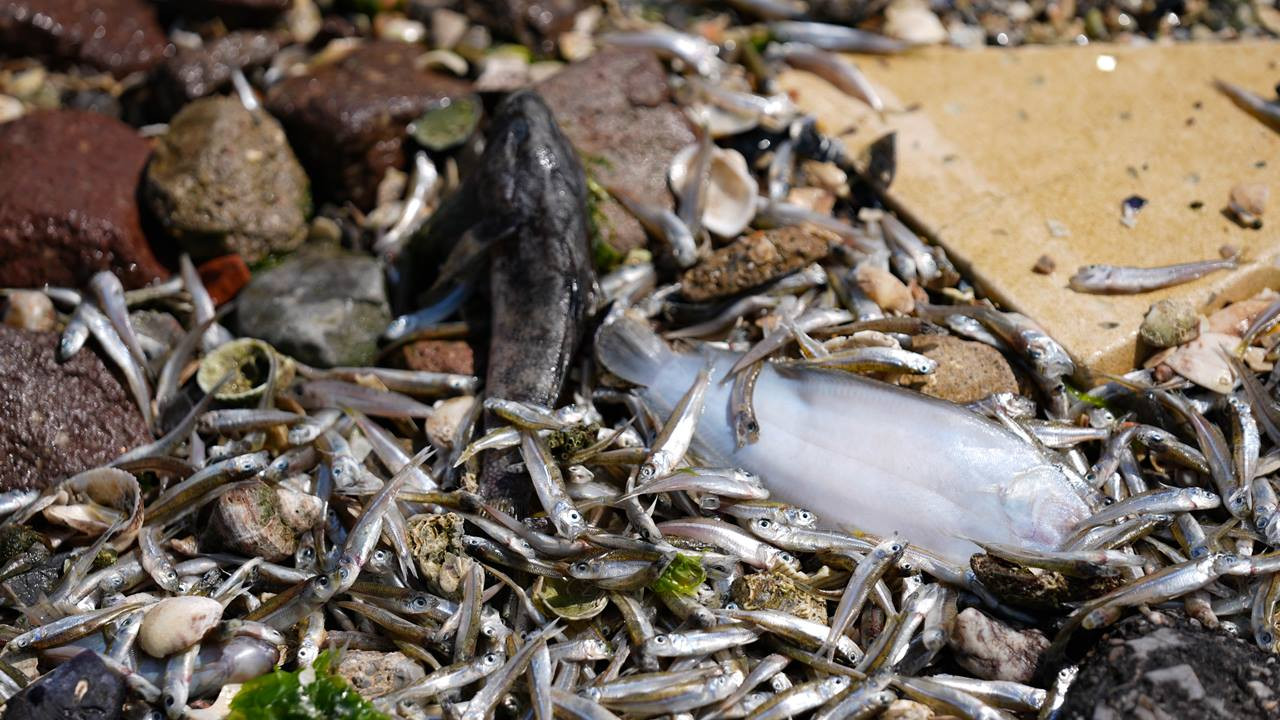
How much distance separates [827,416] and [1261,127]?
158 inches

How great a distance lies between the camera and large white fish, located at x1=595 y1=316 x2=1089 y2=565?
4.54m

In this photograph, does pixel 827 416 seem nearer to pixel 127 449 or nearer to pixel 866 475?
pixel 866 475

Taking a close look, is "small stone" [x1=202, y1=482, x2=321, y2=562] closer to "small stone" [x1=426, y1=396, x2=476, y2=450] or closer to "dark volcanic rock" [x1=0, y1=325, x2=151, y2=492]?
"small stone" [x1=426, y1=396, x2=476, y2=450]

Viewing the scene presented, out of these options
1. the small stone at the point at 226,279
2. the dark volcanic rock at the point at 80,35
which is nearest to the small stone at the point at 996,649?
the small stone at the point at 226,279

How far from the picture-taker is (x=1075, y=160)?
21.4ft

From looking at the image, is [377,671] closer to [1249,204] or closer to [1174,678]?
[1174,678]

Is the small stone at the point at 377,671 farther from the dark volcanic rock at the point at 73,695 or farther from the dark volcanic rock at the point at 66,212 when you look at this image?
the dark volcanic rock at the point at 66,212

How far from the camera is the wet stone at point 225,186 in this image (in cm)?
624

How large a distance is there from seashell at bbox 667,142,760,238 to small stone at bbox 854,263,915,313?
930 millimetres

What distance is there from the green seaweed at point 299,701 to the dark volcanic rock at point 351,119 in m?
3.69

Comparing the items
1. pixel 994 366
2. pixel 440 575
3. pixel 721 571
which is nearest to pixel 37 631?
pixel 440 575

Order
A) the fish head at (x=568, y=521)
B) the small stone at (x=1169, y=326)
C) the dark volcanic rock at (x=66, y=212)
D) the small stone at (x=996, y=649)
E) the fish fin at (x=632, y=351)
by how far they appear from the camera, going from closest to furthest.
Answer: the small stone at (x=996, y=649), the fish head at (x=568, y=521), the fish fin at (x=632, y=351), the small stone at (x=1169, y=326), the dark volcanic rock at (x=66, y=212)

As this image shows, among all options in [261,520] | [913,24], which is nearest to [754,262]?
[261,520]

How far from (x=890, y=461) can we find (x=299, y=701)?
2682 millimetres
